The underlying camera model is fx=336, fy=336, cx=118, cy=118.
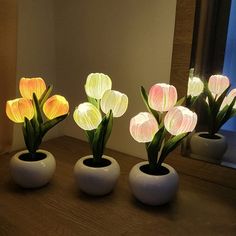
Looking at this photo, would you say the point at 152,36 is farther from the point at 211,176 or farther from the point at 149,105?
the point at 211,176

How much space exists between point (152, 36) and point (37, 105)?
0.45m

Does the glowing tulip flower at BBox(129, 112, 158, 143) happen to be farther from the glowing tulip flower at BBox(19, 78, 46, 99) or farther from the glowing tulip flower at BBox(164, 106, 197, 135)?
the glowing tulip flower at BBox(19, 78, 46, 99)

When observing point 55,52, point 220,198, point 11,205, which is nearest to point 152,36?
point 55,52

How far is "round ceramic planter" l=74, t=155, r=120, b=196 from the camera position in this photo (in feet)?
3.01

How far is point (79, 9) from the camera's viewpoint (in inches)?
50.7

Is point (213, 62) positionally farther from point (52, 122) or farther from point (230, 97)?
point (52, 122)

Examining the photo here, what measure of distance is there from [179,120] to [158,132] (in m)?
0.07

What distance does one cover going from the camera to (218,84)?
3.32ft

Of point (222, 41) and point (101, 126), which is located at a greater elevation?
point (222, 41)

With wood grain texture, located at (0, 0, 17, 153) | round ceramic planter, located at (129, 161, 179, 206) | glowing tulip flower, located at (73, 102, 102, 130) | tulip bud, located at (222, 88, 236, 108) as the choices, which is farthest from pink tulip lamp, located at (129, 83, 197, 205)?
wood grain texture, located at (0, 0, 17, 153)

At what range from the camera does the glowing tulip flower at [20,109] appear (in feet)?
3.01

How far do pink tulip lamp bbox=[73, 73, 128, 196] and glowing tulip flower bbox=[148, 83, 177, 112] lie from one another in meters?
0.09

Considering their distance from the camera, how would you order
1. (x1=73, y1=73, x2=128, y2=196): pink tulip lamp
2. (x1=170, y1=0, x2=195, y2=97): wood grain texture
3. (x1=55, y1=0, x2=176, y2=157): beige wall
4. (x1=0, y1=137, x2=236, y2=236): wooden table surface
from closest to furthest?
(x1=0, y1=137, x2=236, y2=236): wooden table surface
(x1=73, y1=73, x2=128, y2=196): pink tulip lamp
(x1=170, y1=0, x2=195, y2=97): wood grain texture
(x1=55, y1=0, x2=176, y2=157): beige wall

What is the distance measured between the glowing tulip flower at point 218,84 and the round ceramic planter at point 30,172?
541 millimetres
